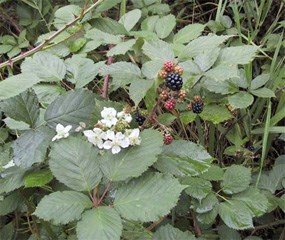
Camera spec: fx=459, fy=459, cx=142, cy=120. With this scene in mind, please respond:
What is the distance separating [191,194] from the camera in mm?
1227

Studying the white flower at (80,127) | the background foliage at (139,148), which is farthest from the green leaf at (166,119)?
the white flower at (80,127)

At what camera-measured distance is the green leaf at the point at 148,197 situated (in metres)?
0.90

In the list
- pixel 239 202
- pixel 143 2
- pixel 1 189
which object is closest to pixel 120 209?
pixel 1 189

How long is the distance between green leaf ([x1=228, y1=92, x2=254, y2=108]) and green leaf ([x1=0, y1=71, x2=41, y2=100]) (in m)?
0.61

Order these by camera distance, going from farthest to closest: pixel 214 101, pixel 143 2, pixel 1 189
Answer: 1. pixel 143 2
2. pixel 214 101
3. pixel 1 189

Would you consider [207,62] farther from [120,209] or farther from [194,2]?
[194,2]

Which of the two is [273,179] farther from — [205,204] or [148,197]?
[148,197]

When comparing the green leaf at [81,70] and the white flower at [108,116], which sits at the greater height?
the white flower at [108,116]

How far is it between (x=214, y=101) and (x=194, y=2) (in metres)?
0.99

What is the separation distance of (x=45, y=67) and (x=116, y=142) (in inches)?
17.0

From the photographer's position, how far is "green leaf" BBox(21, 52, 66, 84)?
128cm

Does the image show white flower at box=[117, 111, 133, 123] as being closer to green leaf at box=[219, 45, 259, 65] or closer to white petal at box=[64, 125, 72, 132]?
white petal at box=[64, 125, 72, 132]

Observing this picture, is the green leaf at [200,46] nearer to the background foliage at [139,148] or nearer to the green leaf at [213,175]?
the background foliage at [139,148]

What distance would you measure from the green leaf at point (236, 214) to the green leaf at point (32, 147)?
1.70 feet
